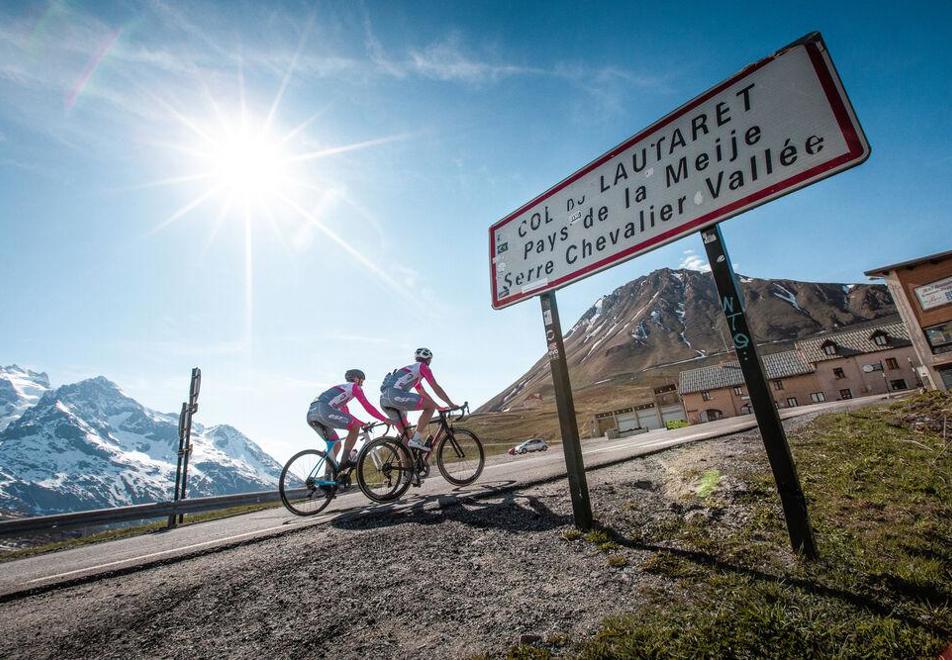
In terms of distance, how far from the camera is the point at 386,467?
6414 mm

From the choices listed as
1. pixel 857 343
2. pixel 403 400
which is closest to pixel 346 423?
pixel 403 400

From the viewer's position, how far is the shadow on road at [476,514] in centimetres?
374

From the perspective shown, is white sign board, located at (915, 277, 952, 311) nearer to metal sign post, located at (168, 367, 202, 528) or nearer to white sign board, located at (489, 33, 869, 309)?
white sign board, located at (489, 33, 869, 309)

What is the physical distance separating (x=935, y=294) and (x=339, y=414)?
39.0 metres

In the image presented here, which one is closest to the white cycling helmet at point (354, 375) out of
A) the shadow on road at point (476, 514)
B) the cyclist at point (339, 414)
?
the cyclist at point (339, 414)

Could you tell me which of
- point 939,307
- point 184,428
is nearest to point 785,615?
point 184,428

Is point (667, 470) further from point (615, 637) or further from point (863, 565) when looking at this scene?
point (615, 637)

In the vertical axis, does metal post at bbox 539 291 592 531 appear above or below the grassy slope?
above

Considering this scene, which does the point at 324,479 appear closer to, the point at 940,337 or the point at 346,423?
the point at 346,423

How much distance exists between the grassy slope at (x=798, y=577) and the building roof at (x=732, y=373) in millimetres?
70477

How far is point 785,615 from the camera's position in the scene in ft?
6.36

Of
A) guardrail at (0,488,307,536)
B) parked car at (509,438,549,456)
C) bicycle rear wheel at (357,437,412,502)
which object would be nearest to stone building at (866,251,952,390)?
parked car at (509,438,549,456)

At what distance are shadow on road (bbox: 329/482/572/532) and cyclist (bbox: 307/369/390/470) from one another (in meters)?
2.09

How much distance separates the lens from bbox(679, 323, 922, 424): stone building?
57.8 meters
